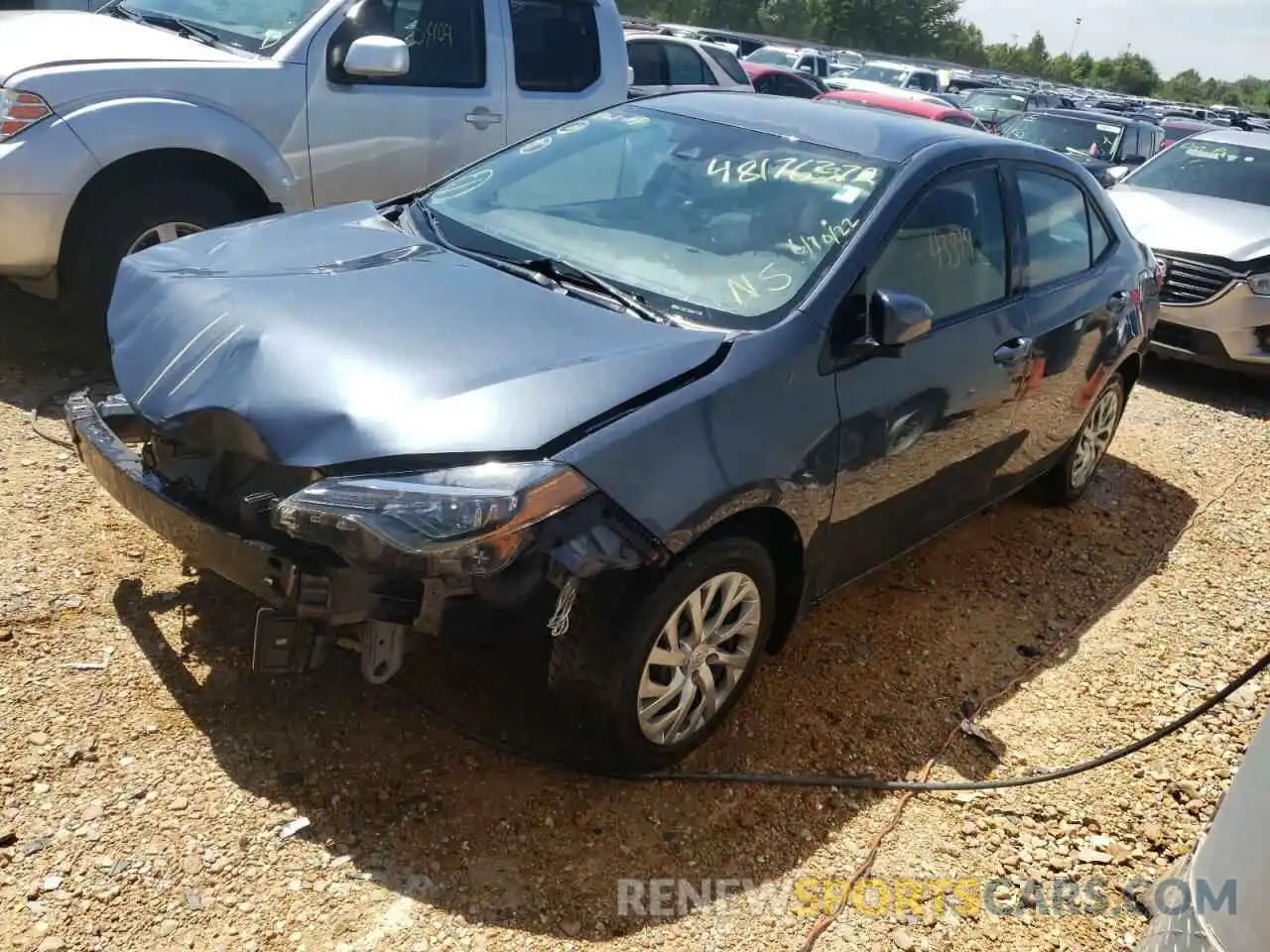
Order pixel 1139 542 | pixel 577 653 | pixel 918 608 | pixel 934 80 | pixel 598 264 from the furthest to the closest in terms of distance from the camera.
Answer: pixel 934 80, pixel 1139 542, pixel 918 608, pixel 598 264, pixel 577 653

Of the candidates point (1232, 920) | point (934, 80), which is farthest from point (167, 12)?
point (934, 80)

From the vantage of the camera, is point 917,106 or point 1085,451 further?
point 917,106

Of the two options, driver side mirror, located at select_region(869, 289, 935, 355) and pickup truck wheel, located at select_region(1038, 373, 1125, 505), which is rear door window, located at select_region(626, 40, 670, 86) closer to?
pickup truck wheel, located at select_region(1038, 373, 1125, 505)

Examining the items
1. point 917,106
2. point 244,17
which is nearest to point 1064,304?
point 244,17

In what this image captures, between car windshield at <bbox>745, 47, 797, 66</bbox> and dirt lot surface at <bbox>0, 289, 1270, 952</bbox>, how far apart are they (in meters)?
21.2

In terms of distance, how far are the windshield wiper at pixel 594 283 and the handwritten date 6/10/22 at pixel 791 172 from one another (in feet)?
2.15

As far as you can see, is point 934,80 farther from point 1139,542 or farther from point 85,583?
point 85,583

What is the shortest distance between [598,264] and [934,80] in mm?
25537

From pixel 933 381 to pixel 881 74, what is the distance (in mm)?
24840

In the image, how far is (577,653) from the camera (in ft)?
8.65

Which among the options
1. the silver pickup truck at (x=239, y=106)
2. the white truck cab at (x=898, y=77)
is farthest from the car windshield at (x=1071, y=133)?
the white truck cab at (x=898, y=77)

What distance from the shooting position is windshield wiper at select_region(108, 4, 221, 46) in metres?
5.33

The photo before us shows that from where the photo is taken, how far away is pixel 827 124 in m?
3.75

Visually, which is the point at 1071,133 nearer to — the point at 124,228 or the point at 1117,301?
the point at 1117,301
